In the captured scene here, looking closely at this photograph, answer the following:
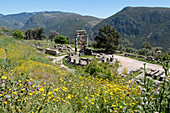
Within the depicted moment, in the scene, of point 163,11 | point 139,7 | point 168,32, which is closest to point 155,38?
point 168,32

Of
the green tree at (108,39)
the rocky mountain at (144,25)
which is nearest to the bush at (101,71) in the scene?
the green tree at (108,39)

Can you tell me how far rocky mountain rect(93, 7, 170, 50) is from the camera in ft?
322

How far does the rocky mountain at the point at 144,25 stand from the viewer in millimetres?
98125

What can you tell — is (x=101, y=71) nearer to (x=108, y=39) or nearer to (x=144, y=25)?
(x=108, y=39)

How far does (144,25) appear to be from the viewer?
12794 centimetres

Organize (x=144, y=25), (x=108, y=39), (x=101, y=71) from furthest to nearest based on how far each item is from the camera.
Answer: (x=144, y=25) < (x=108, y=39) < (x=101, y=71)

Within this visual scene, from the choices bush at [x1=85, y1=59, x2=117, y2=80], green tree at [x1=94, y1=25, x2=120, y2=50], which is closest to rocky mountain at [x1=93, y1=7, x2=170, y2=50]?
green tree at [x1=94, y1=25, x2=120, y2=50]

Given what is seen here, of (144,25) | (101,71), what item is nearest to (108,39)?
(101,71)

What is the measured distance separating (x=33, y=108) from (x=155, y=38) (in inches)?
4362

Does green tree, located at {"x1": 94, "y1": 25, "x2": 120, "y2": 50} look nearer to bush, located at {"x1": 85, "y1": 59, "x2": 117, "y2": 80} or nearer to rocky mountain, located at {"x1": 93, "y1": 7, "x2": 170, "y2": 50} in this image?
bush, located at {"x1": 85, "y1": 59, "x2": 117, "y2": 80}

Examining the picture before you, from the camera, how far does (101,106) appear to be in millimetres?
3820

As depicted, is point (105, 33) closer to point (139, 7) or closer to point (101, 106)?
point (101, 106)

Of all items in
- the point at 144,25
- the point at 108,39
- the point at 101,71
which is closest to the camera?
the point at 101,71

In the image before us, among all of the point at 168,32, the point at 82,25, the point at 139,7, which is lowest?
the point at 168,32
